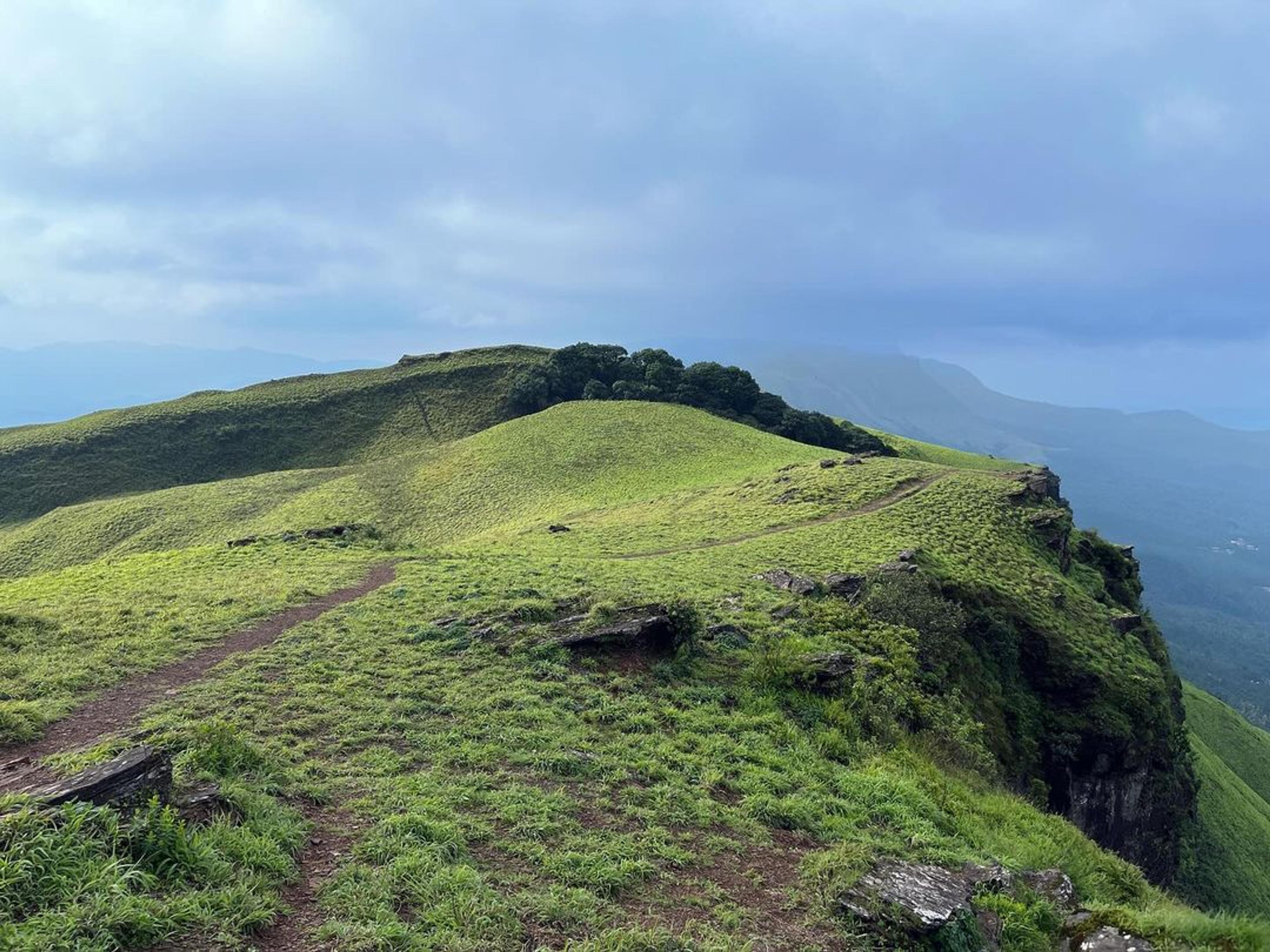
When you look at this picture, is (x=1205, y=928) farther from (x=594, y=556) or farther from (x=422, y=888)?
(x=594, y=556)

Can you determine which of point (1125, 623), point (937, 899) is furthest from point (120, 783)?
point (1125, 623)

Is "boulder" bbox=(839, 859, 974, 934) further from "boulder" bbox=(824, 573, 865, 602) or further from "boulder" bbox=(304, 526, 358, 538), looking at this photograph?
"boulder" bbox=(304, 526, 358, 538)

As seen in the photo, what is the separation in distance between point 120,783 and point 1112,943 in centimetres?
1224

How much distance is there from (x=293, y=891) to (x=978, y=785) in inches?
554

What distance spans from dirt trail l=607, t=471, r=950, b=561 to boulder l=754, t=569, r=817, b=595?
21.6 ft

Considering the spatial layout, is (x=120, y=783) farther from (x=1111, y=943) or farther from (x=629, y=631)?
(x=1111, y=943)

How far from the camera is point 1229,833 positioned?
3938cm

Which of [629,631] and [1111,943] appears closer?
[1111,943]

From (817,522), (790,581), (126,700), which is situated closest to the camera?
(126,700)

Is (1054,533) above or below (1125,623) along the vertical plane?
above

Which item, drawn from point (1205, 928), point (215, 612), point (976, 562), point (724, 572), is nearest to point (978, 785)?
point (1205, 928)

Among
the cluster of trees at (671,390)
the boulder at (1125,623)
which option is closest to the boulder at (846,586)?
the boulder at (1125,623)

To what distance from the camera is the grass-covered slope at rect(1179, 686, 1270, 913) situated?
114ft

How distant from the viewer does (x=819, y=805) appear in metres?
11.5
